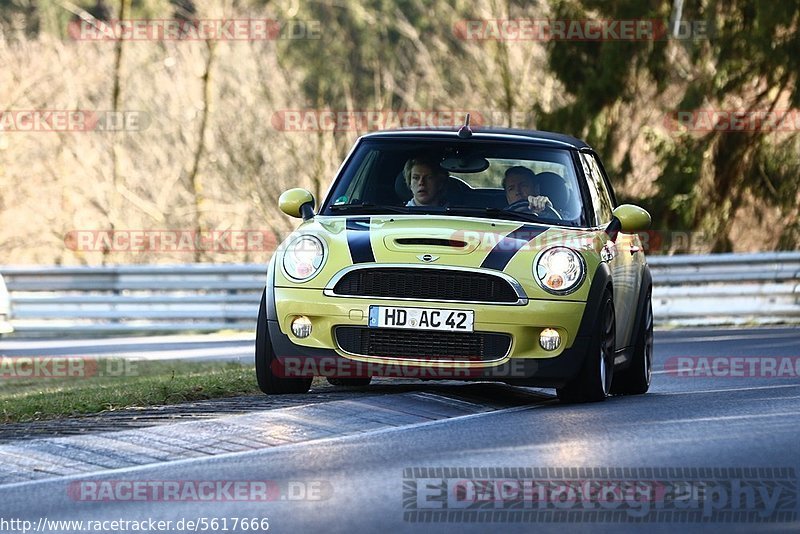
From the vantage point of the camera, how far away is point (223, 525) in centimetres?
611

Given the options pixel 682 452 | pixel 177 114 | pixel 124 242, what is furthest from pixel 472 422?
pixel 177 114

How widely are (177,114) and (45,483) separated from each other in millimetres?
41088

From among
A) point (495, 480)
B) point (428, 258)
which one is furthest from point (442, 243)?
point (495, 480)

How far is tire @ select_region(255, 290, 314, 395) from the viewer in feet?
31.8

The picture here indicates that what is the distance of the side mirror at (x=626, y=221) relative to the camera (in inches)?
412

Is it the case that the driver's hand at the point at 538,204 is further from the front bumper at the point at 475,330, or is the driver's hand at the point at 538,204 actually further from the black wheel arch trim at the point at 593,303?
the front bumper at the point at 475,330

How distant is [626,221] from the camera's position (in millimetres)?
10453

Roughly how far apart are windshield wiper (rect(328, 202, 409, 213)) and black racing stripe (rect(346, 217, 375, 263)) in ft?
1.26

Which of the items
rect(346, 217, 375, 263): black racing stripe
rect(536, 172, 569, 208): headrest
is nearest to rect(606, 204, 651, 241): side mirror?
rect(536, 172, 569, 208): headrest

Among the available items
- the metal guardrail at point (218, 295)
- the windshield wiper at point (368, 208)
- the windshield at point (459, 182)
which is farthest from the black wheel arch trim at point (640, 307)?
the metal guardrail at point (218, 295)

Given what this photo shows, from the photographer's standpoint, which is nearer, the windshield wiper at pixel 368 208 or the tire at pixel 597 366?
the tire at pixel 597 366

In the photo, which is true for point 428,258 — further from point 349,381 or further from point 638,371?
point 638,371

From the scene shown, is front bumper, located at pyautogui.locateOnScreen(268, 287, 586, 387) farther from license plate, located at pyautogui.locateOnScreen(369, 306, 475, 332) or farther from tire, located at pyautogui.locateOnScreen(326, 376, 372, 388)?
tire, located at pyautogui.locateOnScreen(326, 376, 372, 388)

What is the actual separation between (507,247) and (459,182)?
1207 mm
